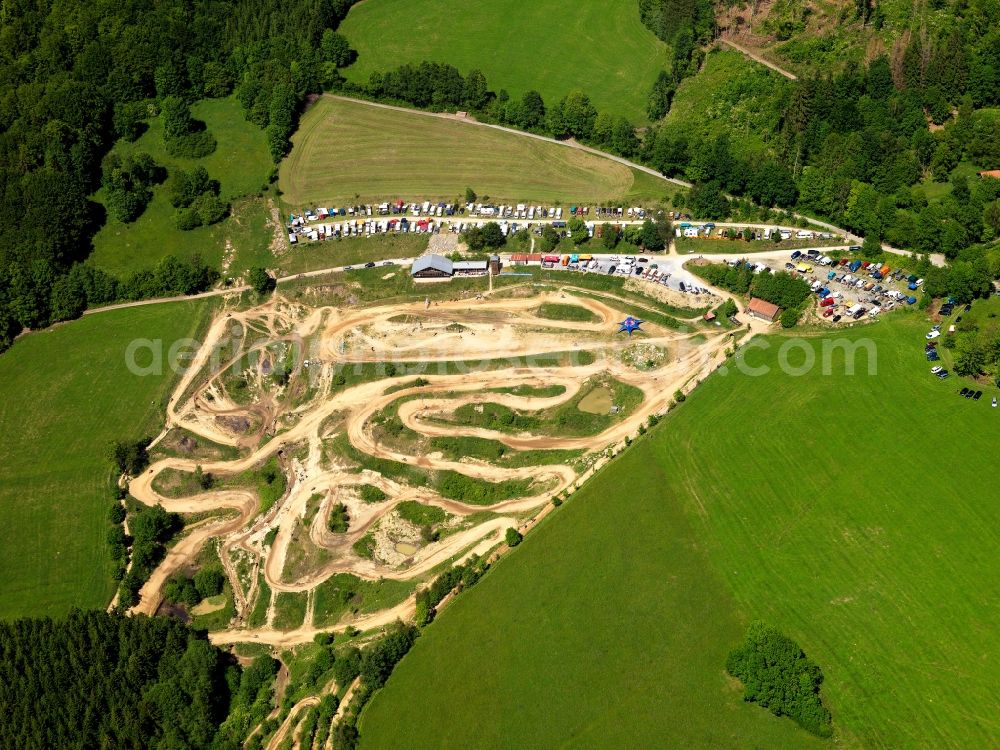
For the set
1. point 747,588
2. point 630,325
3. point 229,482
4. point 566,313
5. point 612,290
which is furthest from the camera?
point 612,290

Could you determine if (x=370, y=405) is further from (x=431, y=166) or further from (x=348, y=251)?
(x=431, y=166)

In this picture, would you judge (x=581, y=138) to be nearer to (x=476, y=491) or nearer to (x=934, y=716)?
(x=476, y=491)

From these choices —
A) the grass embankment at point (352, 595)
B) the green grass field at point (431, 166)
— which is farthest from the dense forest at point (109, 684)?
the green grass field at point (431, 166)

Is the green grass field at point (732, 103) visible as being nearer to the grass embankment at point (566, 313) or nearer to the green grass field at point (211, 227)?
the grass embankment at point (566, 313)

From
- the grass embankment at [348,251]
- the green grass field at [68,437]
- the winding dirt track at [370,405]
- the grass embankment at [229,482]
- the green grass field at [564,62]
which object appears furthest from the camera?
the green grass field at [564,62]

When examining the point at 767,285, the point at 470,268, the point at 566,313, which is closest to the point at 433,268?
the point at 470,268

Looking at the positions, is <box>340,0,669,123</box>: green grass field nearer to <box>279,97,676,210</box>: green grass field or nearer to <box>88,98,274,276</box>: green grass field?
<box>279,97,676,210</box>: green grass field

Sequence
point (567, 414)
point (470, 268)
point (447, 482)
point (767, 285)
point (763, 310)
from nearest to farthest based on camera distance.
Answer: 1. point (447, 482)
2. point (567, 414)
3. point (763, 310)
4. point (767, 285)
5. point (470, 268)
